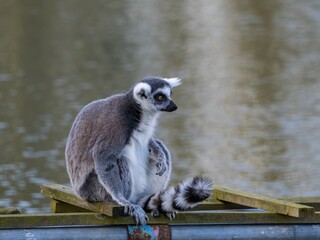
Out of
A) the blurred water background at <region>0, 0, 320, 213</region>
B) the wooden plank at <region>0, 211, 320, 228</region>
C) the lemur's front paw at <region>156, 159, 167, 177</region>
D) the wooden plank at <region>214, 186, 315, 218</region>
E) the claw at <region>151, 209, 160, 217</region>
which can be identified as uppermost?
the blurred water background at <region>0, 0, 320, 213</region>

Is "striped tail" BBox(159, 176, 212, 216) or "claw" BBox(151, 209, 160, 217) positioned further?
"claw" BBox(151, 209, 160, 217)

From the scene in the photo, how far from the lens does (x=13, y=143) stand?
14.6m

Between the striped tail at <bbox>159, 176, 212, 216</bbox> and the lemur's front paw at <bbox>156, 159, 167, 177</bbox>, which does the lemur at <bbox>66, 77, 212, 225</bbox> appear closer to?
the lemur's front paw at <bbox>156, 159, 167, 177</bbox>

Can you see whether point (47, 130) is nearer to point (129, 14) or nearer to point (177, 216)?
point (177, 216)

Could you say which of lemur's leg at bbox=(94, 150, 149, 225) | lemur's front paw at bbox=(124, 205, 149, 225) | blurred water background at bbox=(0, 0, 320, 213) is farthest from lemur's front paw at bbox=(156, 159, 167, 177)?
blurred water background at bbox=(0, 0, 320, 213)

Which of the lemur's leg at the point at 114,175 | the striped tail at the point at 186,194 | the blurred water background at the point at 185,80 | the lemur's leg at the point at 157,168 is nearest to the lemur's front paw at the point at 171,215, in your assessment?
the striped tail at the point at 186,194

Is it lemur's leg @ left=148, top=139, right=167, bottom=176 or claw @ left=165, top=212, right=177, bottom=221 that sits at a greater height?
lemur's leg @ left=148, top=139, right=167, bottom=176

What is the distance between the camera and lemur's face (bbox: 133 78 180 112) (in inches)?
255

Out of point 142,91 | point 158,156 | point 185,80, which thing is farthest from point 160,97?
point 185,80

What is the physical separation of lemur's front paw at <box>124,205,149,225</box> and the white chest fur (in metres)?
0.36

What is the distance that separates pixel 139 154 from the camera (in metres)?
6.57

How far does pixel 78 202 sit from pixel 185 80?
41.3ft

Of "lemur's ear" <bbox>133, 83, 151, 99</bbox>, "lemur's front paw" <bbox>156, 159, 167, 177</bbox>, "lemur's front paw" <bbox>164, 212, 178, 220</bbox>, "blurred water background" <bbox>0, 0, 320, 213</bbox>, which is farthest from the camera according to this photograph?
"blurred water background" <bbox>0, 0, 320, 213</bbox>

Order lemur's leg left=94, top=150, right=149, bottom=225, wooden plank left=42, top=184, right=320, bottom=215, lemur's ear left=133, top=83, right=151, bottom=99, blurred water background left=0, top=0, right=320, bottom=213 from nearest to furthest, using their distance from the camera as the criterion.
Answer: lemur's leg left=94, top=150, right=149, bottom=225, lemur's ear left=133, top=83, right=151, bottom=99, wooden plank left=42, top=184, right=320, bottom=215, blurred water background left=0, top=0, right=320, bottom=213
